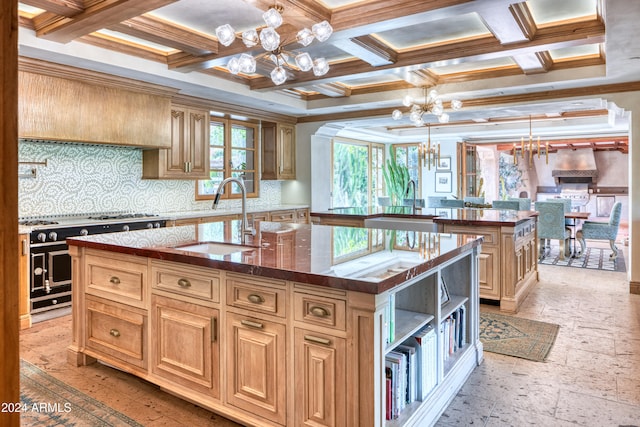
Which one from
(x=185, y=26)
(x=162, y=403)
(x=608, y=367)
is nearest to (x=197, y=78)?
(x=185, y=26)

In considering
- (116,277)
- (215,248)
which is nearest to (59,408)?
(116,277)

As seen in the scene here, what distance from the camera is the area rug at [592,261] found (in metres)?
6.33

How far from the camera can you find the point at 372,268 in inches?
70.8

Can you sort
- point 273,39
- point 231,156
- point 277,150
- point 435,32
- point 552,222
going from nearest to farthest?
point 273,39 → point 435,32 → point 231,156 → point 552,222 → point 277,150

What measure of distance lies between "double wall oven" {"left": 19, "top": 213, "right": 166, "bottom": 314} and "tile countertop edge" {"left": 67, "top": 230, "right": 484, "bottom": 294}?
168cm

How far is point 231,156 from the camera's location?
264 inches

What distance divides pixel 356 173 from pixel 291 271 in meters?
8.77

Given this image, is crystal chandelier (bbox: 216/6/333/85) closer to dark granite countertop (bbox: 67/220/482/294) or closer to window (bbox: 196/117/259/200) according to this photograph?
dark granite countertop (bbox: 67/220/482/294)

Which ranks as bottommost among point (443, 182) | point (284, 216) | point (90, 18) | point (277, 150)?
point (284, 216)

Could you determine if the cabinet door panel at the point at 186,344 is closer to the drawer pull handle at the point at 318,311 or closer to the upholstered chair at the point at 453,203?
the drawer pull handle at the point at 318,311

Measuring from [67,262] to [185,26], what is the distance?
2.45 metres

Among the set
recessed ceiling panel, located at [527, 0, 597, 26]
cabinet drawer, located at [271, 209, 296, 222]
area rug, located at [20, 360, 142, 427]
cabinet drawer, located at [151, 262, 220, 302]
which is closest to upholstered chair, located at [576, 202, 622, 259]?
recessed ceiling panel, located at [527, 0, 597, 26]

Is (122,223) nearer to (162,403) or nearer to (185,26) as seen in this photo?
(185,26)

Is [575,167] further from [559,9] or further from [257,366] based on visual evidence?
[257,366]
